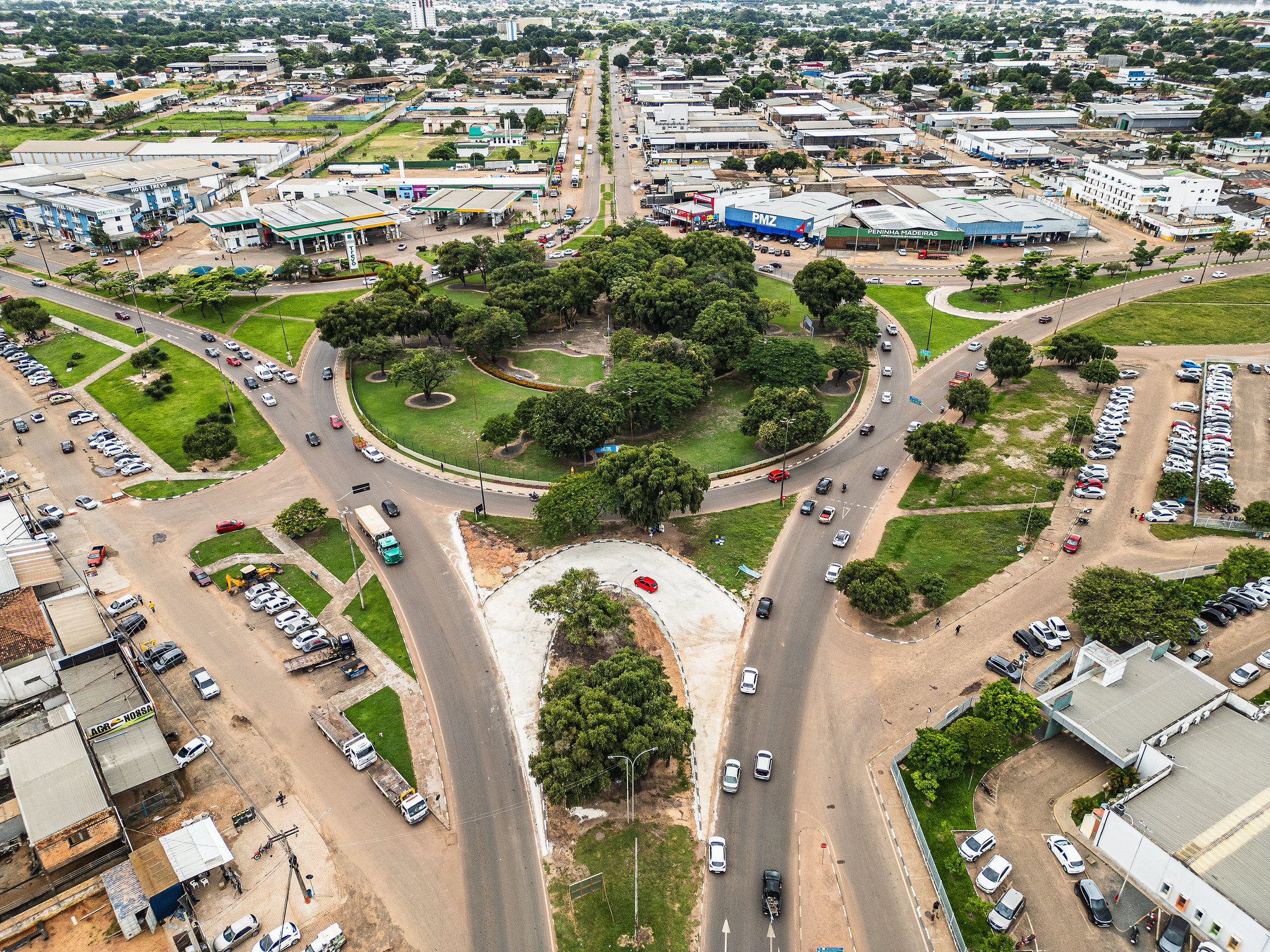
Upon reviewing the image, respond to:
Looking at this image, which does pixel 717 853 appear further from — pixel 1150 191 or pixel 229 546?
pixel 1150 191

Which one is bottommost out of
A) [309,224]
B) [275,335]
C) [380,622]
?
[380,622]

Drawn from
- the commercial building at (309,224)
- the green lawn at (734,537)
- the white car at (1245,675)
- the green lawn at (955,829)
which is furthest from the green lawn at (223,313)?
the white car at (1245,675)

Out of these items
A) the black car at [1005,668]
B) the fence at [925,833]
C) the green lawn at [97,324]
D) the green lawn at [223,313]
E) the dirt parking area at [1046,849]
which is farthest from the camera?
the green lawn at [223,313]

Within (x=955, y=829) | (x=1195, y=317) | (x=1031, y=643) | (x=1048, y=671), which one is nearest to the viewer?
(x=955, y=829)

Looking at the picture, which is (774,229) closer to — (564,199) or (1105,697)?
→ (564,199)

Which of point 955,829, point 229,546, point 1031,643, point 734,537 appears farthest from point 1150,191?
point 229,546

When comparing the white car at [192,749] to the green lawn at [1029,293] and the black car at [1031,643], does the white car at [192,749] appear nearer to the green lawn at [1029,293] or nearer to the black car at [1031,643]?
the black car at [1031,643]

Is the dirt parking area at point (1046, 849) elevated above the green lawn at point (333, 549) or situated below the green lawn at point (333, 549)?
below
